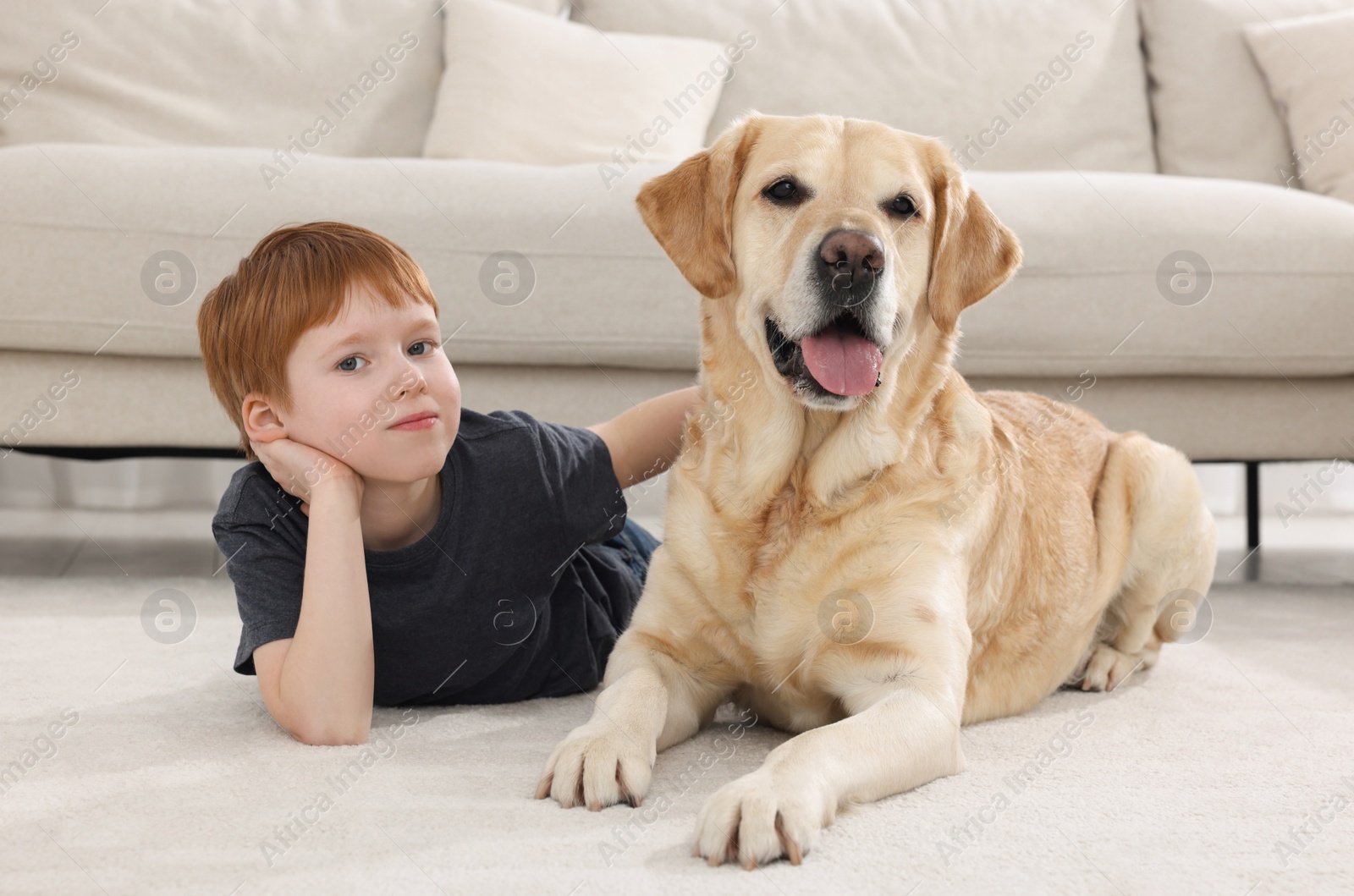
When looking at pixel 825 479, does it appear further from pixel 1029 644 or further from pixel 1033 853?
pixel 1033 853

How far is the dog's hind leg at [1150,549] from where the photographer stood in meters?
2.06

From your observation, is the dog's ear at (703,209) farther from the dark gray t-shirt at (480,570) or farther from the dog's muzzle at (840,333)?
the dark gray t-shirt at (480,570)

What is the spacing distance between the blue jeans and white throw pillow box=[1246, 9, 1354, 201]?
2492mm

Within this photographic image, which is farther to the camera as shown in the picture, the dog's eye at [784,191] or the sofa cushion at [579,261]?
the sofa cushion at [579,261]

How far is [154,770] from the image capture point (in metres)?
1.38

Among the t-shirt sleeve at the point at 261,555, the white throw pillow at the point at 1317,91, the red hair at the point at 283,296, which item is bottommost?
the t-shirt sleeve at the point at 261,555

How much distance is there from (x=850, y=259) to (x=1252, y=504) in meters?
2.53

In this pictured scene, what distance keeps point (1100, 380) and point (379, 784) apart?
2.17 metres

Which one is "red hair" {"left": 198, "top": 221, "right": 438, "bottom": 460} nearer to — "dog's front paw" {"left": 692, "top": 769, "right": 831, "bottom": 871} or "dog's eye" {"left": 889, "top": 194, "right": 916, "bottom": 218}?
"dog's eye" {"left": 889, "top": 194, "right": 916, "bottom": 218}

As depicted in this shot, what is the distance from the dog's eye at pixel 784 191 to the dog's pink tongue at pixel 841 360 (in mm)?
227

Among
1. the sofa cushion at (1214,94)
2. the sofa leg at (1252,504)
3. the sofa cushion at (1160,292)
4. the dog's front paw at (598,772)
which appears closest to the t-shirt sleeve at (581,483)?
the dog's front paw at (598,772)

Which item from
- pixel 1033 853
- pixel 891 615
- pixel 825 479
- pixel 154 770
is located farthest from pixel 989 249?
pixel 154 770

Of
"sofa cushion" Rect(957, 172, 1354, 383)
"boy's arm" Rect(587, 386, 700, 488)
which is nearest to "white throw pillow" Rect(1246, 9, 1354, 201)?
"sofa cushion" Rect(957, 172, 1354, 383)

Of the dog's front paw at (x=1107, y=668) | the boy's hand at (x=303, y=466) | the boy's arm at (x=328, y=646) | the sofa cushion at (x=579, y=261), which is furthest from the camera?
the sofa cushion at (x=579, y=261)
